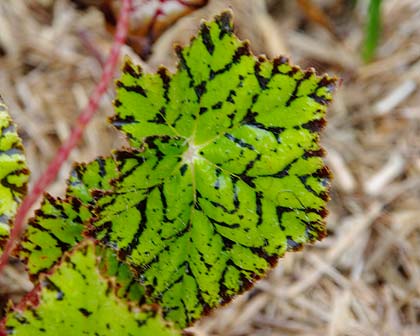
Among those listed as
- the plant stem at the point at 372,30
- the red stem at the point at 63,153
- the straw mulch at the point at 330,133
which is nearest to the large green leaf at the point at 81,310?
the red stem at the point at 63,153

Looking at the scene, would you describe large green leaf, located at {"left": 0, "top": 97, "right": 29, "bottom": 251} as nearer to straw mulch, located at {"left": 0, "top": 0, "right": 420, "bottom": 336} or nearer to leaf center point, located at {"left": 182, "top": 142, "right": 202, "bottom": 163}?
leaf center point, located at {"left": 182, "top": 142, "right": 202, "bottom": 163}

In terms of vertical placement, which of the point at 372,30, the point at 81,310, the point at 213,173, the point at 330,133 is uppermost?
the point at 372,30

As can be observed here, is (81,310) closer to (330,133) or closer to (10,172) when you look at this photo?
(10,172)

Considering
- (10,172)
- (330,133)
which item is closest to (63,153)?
(10,172)

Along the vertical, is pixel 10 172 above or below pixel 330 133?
below

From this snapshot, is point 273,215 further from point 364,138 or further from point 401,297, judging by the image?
point 364,138

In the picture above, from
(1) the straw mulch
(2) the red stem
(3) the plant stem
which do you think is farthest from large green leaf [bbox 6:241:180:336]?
(3) the plant stem

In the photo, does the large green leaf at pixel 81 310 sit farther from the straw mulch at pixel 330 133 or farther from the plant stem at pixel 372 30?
the plant stem at pixel 372 30
